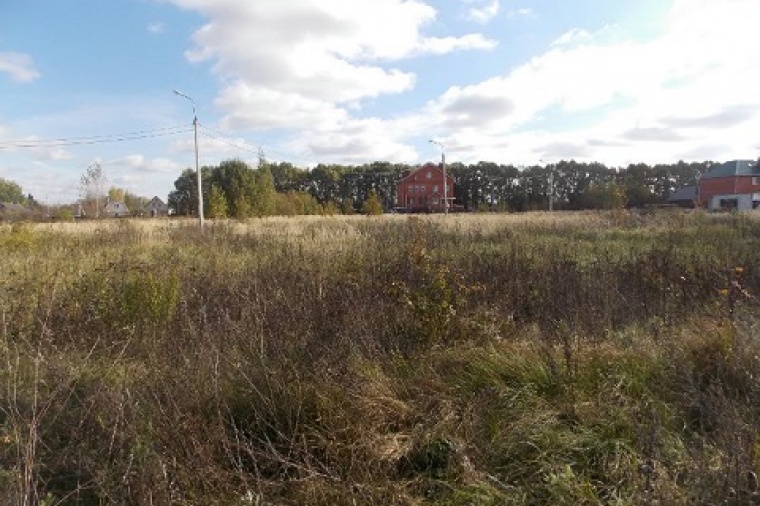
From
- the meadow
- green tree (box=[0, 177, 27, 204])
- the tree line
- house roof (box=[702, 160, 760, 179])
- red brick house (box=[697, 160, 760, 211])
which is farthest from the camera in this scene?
green tree (box=[0, 177, 27, 204])

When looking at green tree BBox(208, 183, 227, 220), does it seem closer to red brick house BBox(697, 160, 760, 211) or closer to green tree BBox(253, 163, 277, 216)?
green tree BBox(253, 163, 277, 216)

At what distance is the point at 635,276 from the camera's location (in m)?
6.79

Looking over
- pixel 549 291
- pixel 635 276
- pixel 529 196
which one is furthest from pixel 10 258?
pixel 529 196

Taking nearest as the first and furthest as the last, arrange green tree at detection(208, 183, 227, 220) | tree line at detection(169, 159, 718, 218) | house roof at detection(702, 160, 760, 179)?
green tree at detection(208, 183, 227, 220)
house roof at detection(702, 160, 760, 179)
tree line at detection(169, 159, 718, 218)

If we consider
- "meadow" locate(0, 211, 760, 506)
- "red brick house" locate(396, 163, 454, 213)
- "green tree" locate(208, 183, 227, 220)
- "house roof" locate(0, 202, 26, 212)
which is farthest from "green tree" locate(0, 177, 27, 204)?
"meadow" locate(0, 211, 760, 506)

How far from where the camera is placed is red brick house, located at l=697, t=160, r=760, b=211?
5716cm

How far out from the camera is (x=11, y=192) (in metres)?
116

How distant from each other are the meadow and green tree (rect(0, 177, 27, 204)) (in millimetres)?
134331

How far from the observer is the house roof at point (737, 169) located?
58.9 m

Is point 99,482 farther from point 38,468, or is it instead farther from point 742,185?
point 742,185

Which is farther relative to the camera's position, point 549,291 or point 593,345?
point 549,291

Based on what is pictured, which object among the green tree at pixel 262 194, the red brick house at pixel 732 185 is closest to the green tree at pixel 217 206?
the green tree at pixel 262 194

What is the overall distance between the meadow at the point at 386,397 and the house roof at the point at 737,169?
223 feet

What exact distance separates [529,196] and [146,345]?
83.6 m
